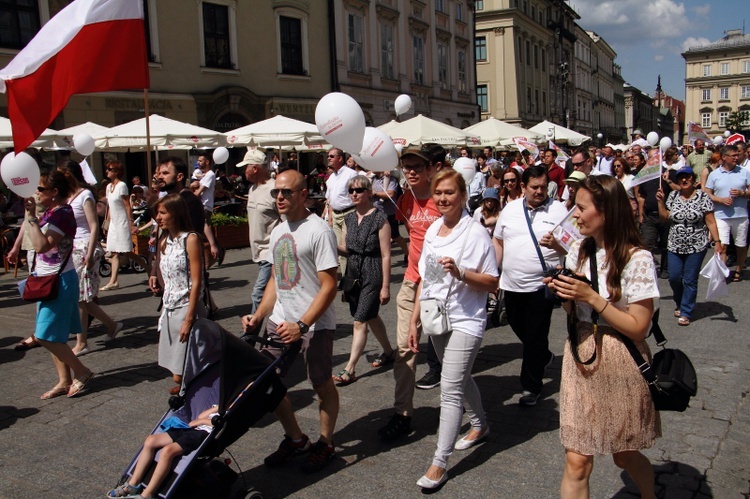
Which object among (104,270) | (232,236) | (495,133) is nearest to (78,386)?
(104,270)

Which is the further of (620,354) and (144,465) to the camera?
(144,465)

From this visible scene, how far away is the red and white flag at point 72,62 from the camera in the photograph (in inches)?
228

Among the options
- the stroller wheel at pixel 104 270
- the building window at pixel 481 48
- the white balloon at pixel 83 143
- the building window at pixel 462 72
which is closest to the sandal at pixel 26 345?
the stroller wheel at pixel 104 270

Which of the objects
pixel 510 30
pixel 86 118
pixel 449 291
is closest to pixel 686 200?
pixel 449 291

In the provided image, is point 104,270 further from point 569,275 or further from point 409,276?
point 569,275

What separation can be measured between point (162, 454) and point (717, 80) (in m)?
122

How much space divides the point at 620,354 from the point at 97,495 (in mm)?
2984

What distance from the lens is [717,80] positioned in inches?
4237

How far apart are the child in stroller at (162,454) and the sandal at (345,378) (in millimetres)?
2283

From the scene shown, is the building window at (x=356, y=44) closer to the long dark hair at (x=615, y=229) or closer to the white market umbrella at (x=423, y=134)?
the white market umbrella at (x=423, y=134)

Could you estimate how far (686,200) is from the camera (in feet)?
24.7

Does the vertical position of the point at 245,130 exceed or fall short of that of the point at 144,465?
it exceeds it

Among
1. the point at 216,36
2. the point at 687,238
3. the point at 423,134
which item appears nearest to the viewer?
the point at 687,238

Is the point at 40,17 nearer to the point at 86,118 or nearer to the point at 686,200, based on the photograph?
the point at 86,118
